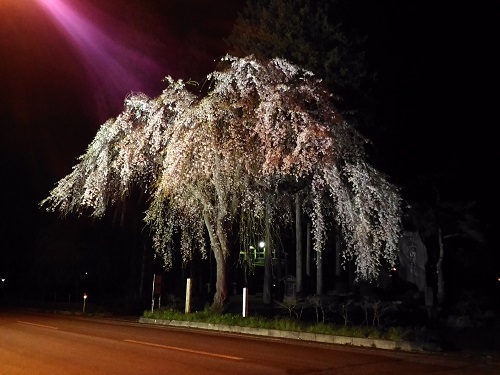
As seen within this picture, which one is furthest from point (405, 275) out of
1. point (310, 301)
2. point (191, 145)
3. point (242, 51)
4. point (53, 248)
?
point (53, 248)

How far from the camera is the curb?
13.6 m

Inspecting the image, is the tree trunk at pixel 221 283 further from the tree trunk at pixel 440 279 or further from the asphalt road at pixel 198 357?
the tree trunk at pixel 440 279

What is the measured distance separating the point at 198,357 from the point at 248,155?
7.82m

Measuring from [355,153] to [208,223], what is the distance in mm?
6453

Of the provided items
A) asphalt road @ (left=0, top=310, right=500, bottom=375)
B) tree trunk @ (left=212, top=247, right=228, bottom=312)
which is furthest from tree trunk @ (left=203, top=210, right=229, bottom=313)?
asphalt road @ (left=0, top=310, right=500, bottom=375)

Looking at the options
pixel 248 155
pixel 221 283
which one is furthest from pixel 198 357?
pixel 221 283

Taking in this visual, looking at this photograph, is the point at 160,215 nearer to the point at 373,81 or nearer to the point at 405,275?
the point at 373,81

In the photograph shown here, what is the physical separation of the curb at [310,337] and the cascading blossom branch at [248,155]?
3.28 metres

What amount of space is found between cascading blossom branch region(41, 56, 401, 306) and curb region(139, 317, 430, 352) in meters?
Answer: 3.28

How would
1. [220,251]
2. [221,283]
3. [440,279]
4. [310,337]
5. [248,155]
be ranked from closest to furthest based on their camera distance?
[310,337], [248,155], [220,251], [221,283], [440,279]

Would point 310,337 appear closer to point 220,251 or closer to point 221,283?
point 221,283

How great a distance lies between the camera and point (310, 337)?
51.7 feet

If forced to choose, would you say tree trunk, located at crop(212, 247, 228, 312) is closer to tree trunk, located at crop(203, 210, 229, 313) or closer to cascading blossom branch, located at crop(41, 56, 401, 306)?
tree trunk, located at crop(203, 210, 229, 313)

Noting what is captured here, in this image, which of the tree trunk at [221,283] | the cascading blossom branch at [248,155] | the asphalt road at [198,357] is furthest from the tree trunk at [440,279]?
the asphalt road at [198,357]
